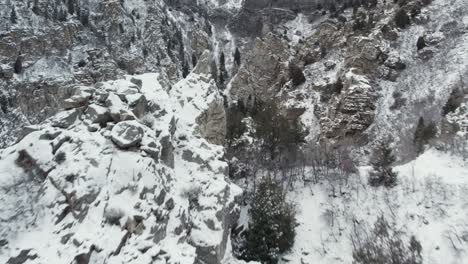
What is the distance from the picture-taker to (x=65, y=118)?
56.0 ft

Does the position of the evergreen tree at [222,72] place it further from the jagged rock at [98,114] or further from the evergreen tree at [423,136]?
the jagged rock at [98,114]

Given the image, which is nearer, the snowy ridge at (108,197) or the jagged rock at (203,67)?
the snowy ridge at (108,197)

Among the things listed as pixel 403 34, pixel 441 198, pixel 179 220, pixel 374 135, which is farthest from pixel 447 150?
pixel 403 34

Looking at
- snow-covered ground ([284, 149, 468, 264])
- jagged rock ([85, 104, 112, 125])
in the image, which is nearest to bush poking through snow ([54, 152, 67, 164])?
jagged rock ([85, 104, 112, 125])

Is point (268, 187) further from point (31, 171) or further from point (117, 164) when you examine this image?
point (31, 171)

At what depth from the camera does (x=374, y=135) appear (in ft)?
114

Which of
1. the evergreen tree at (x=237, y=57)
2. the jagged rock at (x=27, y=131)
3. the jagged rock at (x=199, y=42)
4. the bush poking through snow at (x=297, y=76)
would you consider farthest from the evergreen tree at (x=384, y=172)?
the jagged rock at (x=199, y=42)

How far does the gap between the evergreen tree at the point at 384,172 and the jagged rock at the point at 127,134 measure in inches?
665

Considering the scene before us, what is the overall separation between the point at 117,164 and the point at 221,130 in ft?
41.5

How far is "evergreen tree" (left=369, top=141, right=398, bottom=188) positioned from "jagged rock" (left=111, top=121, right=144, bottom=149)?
16.9 meters

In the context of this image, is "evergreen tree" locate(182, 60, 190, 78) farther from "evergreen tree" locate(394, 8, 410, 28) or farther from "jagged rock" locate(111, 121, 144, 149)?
"jagged rock" locate(111, 121, 144, 149)

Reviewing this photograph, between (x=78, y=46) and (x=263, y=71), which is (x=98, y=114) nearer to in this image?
(x=263, y=71)

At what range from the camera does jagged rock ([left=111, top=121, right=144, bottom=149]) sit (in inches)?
620

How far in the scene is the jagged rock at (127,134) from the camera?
51.7 feet
